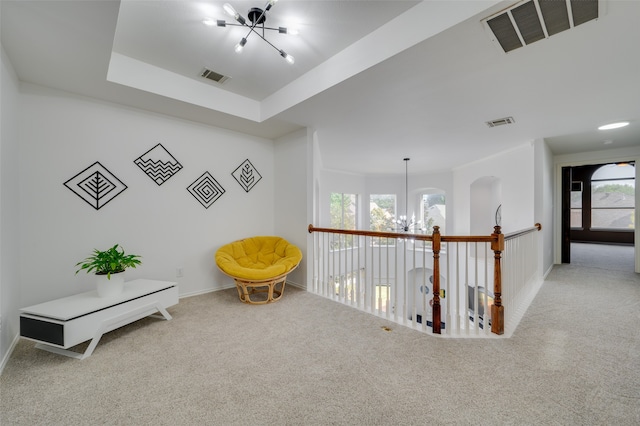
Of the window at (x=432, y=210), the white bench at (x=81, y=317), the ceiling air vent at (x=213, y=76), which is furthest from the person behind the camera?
the window at (x=432, y=210)

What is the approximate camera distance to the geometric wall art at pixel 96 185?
274 centimetres

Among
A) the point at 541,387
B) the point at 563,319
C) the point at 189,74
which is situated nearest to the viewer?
the point at 541,387

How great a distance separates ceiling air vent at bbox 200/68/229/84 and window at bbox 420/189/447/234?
7114mm

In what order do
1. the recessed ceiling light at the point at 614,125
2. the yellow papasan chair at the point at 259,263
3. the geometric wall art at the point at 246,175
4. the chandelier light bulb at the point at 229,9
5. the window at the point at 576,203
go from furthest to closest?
the window at the point at 576,203, the geometric wall art at the point at 246,175, the recessed ceiling light at the point at 614,125, the yellow papasan chair at the point at 259,263, the chandelier light bulb at the point at 229,9

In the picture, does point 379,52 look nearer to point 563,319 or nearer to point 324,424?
point 324,424

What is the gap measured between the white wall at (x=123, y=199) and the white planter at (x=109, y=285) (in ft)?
2.55

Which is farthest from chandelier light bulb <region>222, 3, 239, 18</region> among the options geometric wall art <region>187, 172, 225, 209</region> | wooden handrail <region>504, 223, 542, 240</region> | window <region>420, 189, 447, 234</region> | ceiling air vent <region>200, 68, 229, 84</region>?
window <region>420, 189, 447, 234</region>

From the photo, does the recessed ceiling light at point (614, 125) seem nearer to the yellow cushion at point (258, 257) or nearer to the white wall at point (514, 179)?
the white wall at point (514, 179)

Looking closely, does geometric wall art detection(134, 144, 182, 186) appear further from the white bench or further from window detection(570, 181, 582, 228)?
window detection(570, 181, 582, 228)

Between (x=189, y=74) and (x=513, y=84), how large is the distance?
134 inches

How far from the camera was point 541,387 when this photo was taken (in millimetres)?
1632

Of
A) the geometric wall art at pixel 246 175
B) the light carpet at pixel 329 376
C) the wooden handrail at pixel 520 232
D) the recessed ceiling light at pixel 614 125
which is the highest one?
the recessed ceiling light at pixel 614 125

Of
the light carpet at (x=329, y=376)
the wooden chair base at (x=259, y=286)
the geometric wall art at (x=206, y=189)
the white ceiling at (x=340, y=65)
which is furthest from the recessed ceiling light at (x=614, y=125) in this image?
the geometric wall art at (x=206, y=189)

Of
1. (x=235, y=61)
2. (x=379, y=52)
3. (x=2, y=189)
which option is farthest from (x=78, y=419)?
(x=379, y=52)
